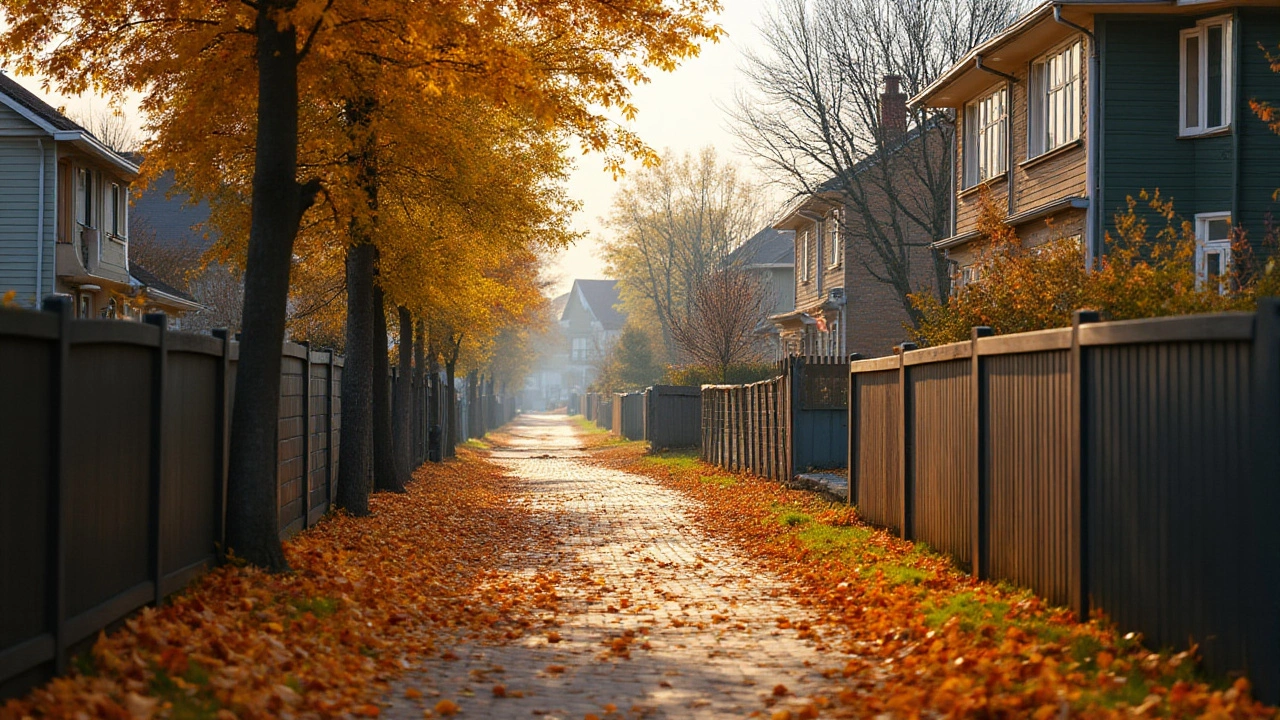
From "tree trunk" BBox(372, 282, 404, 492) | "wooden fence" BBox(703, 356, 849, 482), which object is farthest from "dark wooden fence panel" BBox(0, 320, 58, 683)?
"wooden fence" BBox(703, 356, 849, 482)

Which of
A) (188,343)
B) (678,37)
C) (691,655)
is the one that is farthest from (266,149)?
(691,655)

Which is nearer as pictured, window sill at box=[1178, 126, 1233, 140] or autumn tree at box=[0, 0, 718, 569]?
autumn tree at box=[0, 0, 718, 569]

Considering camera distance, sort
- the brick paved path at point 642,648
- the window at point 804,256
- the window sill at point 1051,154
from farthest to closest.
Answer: the window at point 804,256 → the window sill at point 1051,154 → the brick paved path at point 642,648

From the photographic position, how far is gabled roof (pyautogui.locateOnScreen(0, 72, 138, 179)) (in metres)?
27.3

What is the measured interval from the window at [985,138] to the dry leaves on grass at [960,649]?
493 inches

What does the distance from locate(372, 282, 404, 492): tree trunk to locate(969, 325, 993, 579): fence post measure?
12.1m

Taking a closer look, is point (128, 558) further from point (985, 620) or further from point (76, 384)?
point (985, 620)

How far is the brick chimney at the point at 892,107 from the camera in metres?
31.8

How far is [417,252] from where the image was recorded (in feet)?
53.6

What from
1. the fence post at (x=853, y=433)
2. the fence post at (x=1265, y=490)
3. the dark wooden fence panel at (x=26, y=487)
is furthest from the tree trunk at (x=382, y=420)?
the fence post at (x=1265, y=490)

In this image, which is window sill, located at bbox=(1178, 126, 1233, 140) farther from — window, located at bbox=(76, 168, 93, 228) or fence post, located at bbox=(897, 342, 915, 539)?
window, located at bbox=(76, 168, 93, 228)

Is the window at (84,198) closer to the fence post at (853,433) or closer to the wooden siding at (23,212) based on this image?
the wooden siding at (23,212)

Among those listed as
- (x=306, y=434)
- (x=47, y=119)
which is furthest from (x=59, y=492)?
(x=47, y=119)

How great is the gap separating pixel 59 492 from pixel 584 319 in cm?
14636
